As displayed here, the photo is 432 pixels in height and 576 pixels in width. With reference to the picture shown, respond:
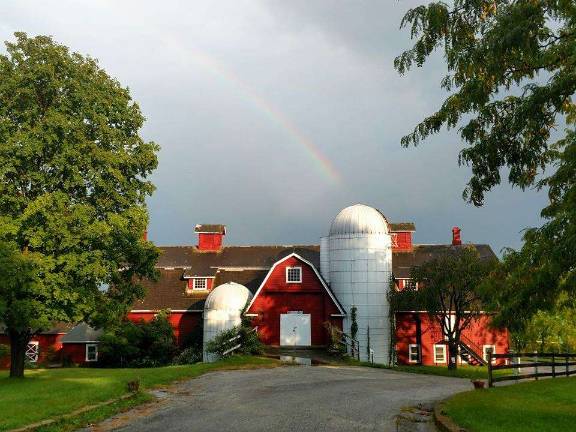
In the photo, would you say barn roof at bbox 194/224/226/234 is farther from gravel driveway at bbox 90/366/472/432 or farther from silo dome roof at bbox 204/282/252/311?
gravel driveway at bbox 90/366/472/432

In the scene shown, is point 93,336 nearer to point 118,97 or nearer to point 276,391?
point 118,97

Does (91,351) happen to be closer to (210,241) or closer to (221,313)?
(221,313)

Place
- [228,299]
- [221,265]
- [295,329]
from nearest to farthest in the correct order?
[228,299] < [295,329] < [221,265]

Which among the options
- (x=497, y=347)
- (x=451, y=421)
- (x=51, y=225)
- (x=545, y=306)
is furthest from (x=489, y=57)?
(x=497, y=347)

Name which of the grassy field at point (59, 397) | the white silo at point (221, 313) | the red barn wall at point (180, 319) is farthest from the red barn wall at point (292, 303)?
the grassy field at point (59, 397)

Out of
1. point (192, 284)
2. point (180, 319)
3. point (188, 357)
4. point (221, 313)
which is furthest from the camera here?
point (192, 284)

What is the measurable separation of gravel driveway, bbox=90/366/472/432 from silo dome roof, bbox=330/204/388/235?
1860 cm

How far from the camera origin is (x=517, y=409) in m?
13.6

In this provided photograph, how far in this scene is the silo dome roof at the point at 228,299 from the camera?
3897cm

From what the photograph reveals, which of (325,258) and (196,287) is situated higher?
(325,258)

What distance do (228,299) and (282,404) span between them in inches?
950

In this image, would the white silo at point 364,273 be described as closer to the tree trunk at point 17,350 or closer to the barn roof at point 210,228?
the barn roof at point 210,228

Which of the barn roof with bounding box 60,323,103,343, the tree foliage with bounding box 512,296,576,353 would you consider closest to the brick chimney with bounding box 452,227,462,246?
the tree foliage with bounding box 512,296,576,353

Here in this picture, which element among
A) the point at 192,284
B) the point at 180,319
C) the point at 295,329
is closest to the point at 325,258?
the point at 295,329
